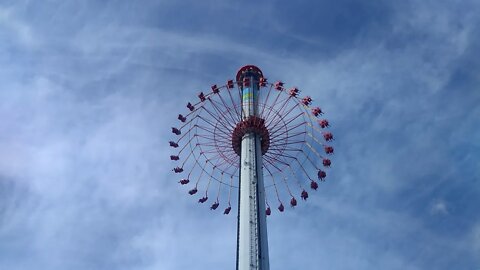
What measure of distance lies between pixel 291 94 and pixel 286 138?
716 centimetres

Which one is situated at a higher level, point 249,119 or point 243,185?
point 249,119

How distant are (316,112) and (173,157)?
79.0ft

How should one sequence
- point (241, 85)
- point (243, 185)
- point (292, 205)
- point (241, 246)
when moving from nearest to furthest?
1. point (241, 246)
2. point (243, 185)
3. point (292, 205)
4. point (241, 85)

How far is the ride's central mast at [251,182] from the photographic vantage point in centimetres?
6806

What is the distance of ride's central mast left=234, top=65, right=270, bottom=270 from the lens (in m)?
68.1

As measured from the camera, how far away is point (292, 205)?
270ft

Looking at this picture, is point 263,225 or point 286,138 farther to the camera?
point 286,138

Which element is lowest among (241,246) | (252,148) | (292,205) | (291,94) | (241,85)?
(241,246)

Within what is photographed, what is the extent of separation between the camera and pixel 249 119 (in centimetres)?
8288

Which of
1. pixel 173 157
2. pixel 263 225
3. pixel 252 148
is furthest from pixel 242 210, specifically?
pixel 173 157

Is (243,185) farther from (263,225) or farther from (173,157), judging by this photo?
(173,157)

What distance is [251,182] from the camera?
76.3m

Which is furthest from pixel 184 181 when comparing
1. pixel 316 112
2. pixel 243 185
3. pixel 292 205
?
pixel 316 112

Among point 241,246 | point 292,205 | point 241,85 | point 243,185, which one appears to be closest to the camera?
point 241,246
